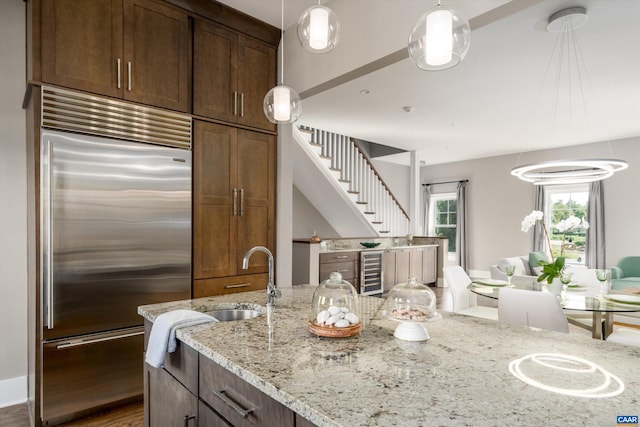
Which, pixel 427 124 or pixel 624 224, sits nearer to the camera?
pixel 427 124

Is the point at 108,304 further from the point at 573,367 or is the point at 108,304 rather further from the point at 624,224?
the point at 624,224

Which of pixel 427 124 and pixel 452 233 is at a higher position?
pixel 427 124

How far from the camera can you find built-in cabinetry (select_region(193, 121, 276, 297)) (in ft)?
9.61

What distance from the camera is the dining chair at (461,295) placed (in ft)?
11.3

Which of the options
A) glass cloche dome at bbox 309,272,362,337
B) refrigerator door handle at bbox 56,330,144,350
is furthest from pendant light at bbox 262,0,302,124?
refrigerator door handle at bbox 56,330,144,350

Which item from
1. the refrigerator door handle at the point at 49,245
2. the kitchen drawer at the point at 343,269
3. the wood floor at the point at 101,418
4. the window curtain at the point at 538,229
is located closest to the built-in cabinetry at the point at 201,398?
the wood floor at the point at 101,418

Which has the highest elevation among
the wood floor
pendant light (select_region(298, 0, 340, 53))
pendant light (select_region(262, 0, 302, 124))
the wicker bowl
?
pendant light (select_region(298, 0, 340, 53))

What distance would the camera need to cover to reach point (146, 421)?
6.03ft

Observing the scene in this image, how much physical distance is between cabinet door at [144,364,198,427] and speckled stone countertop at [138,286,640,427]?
9.3 inches

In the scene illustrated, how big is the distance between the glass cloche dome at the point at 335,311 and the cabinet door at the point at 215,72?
78.6 inches

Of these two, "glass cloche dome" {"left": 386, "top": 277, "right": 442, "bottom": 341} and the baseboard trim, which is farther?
the baseboard trim

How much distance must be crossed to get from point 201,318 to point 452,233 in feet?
28.6

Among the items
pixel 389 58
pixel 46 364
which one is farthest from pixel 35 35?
pixel 389 58

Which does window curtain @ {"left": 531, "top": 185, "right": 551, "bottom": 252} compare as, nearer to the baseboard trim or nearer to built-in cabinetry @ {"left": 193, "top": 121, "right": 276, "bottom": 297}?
built-in cabinetry @ {"left": 193, "top": 121, "right": 276, "bottom": 297}
